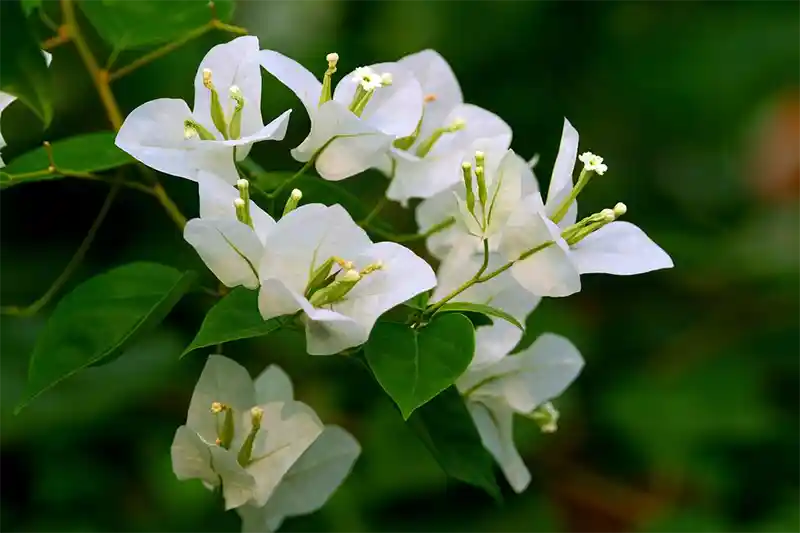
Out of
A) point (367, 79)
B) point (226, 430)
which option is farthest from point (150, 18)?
point (226, 430)

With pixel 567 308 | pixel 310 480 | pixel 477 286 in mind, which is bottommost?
pixel 567 308

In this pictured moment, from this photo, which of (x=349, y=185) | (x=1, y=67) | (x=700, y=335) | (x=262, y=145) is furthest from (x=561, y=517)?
(x=1, y=67)

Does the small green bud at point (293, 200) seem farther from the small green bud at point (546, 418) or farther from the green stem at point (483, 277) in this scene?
the small green bud at point (546, 418)

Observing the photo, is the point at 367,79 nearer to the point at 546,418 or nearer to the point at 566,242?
the point at 566,242

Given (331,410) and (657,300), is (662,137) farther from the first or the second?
(331,410)

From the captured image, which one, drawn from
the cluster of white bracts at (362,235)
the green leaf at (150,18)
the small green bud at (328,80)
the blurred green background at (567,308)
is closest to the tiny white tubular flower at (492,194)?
the cluster of white bracts at (362,235)

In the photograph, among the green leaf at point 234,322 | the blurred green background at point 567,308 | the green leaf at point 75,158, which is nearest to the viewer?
the green leaf at point 234,322
